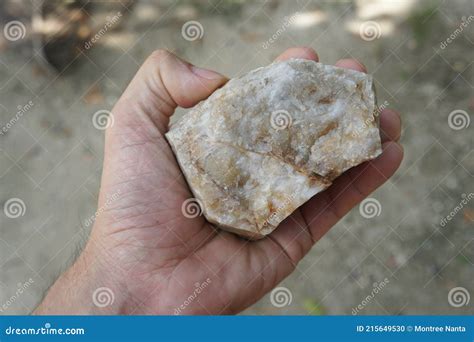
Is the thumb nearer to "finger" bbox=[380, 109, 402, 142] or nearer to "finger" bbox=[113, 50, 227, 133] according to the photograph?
"finger" bbox=[113, 50, 227, 133]

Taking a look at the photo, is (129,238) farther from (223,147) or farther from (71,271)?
(223,147)

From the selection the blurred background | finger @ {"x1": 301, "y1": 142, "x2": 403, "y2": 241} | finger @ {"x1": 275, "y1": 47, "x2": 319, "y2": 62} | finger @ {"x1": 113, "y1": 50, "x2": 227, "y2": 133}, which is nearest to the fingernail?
finger @ {"x1": 113, "y1": 50, "x2": 227, "y2": 133}

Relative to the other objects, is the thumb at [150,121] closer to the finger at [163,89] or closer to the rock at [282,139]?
the finger at [163,89]

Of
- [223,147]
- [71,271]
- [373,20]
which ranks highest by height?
[373,20]

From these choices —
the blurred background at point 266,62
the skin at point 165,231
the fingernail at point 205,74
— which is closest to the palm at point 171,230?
the skin at point 165,231

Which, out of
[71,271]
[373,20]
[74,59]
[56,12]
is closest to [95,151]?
[74,59]

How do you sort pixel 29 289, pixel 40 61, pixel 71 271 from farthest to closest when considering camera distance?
1. pixel 40 61
2. pixel 29 289
3. pixel 71 271

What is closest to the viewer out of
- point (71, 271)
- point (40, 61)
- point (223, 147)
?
point (223, 147)

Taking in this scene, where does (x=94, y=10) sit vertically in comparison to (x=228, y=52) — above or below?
below
